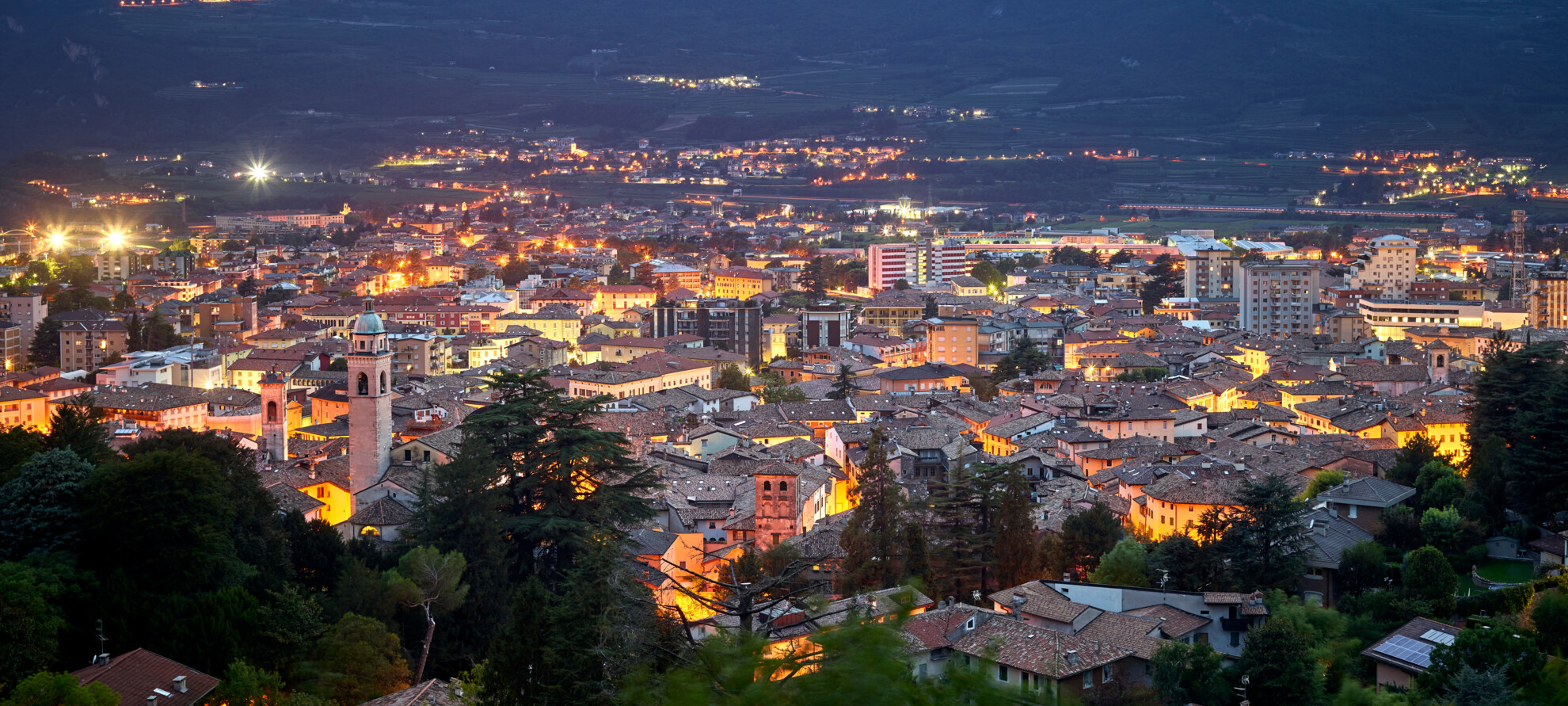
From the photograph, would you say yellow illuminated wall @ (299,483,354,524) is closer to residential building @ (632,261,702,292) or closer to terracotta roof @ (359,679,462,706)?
terracotta roof @ (359,679,462,706)

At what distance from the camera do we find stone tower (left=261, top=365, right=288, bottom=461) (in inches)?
576

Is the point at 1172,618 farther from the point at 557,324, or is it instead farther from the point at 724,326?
the point at 557,324

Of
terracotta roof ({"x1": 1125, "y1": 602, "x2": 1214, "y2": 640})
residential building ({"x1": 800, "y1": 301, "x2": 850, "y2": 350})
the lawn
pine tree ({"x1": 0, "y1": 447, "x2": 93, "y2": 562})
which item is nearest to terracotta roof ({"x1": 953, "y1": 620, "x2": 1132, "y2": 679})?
terracotta roof ({"x1": 1125, "y1": 602, "x2": 1214, "y2": 640})

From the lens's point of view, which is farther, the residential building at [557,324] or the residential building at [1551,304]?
the residential building at [557,324]

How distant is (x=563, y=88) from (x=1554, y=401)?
2615 inches

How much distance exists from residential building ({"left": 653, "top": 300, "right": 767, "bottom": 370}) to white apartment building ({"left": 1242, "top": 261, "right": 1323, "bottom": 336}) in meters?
9.85

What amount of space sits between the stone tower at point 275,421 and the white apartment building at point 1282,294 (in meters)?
19.4

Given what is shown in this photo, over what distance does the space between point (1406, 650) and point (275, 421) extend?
11.0m

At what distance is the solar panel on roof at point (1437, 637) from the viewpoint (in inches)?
313

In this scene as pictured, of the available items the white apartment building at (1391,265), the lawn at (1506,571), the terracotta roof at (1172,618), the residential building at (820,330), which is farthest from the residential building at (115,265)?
the lawn at (1506,571)

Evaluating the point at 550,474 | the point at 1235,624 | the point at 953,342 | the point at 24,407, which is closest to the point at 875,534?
the point at 550,474

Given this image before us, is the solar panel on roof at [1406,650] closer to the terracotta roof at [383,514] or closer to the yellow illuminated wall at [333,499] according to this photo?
the terracotta roof at [383,514]

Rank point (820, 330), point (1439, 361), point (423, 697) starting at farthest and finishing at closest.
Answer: point (820, 330) → point (1439, 361) → point (423, 697)

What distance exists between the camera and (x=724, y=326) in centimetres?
2573
